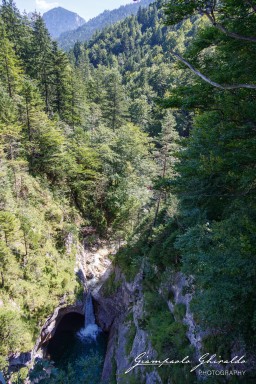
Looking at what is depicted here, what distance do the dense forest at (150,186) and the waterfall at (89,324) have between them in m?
2.21

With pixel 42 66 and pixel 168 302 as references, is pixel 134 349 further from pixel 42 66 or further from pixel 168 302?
pixel 42 66

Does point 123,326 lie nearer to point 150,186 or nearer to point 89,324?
point 89,324

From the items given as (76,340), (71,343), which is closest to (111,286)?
(76,340)

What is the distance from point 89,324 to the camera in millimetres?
21969

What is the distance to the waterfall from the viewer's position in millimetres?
21328

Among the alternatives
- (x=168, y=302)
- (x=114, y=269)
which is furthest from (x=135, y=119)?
(x=168, y=302)

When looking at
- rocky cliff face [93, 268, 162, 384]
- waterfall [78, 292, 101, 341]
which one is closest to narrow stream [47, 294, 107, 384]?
waterfall [78, 292, 101, 341]

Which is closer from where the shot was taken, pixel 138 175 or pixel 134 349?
pixel 134 349

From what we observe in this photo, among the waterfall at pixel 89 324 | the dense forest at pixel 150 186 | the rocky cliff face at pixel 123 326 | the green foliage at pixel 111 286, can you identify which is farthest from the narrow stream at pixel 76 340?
the dense forest at pixel 150 186

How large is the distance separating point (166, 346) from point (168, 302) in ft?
9.84

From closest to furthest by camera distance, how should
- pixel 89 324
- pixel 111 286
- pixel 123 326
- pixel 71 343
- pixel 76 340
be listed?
1. pixel 123 326
2. pixel 71 343
3. pixel 111 286
4. pixel 76 340
5. pixel 89 324

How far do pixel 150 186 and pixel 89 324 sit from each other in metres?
13.3

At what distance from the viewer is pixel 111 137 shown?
30.5m

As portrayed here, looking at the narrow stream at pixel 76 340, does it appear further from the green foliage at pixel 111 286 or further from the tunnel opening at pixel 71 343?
the green foliage at pixel 111 286
